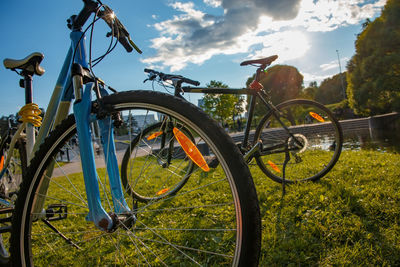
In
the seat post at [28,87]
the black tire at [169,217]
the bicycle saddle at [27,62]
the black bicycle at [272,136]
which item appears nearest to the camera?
the black tire at [169,217]

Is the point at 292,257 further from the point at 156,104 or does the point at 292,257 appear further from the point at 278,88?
the point at 278,88

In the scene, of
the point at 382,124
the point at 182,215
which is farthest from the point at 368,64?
the point at 182,215

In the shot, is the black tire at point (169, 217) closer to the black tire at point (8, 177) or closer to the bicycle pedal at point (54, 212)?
the bicycle pedal at point (54, 212)

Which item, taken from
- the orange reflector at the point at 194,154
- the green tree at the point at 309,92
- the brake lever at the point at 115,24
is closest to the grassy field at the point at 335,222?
the orange reflector at the point at 194,154

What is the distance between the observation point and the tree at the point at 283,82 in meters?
46.2

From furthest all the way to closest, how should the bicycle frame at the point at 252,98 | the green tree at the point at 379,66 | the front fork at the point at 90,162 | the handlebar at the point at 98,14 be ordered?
the green tree at the point at 379,66, the bicycle frame at the point at 252,98, the handlebar at the point at 98,14, the front fork at the point at 90,162

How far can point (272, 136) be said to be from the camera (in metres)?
2.94

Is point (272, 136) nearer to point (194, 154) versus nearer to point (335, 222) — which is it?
point (335, 222)

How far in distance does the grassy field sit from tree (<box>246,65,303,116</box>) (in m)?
45.4

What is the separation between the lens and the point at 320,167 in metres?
3.17

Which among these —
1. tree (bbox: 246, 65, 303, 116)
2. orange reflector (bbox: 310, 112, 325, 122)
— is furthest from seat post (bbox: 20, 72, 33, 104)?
tree (bbox: 246, 65, 303, 116)

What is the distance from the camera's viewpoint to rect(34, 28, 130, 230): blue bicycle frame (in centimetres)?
115

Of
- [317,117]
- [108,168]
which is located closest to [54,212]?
[108,168]

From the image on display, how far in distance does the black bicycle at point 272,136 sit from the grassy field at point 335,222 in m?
0.36
